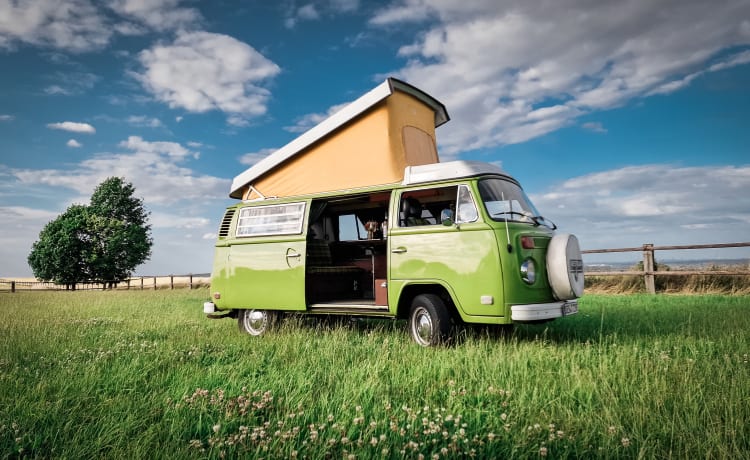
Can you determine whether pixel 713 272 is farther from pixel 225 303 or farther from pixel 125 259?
pixel 125 259

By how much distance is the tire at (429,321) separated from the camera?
651 cm

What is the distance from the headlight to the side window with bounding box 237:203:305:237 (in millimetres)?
3832

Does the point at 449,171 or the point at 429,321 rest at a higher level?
the point at 449,171

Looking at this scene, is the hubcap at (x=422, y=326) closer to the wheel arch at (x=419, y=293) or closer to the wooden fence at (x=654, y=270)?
the wheel arch at (x=419, y=293)

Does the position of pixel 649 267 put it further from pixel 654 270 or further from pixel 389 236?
pixel 389 236

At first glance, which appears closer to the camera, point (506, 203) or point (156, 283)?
point (506, 203)

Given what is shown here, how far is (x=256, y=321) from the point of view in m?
9.05

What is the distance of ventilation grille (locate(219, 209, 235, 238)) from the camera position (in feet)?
31.4

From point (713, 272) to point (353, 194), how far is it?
12.5 metres

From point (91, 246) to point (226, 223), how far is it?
34379mm

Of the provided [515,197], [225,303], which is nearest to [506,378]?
[515,197]

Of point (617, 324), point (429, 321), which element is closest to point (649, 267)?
point (617, 324)

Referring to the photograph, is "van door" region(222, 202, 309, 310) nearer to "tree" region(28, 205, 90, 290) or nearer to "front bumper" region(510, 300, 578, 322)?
"front bumper" region(510, 300, 578, 322)

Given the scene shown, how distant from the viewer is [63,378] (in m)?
5.25
